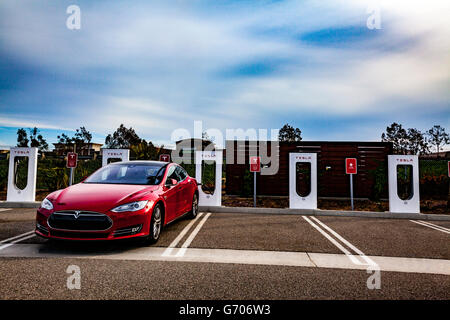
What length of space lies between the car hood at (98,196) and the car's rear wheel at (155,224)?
325 millimetres

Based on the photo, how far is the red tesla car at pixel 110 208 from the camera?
14.1ft

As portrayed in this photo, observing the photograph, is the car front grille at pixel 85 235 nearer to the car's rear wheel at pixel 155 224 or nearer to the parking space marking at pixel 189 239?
the car's rear wheel at pixel 155 224

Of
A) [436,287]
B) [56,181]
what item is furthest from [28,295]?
[56,181]

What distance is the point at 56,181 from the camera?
1360cm

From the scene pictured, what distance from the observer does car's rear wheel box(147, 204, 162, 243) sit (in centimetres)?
482

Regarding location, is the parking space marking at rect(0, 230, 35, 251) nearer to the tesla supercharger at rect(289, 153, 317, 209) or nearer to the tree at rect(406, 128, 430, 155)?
the tesla supercharger at rect(289, 153, 317, 209)

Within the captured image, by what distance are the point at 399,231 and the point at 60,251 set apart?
275 inches

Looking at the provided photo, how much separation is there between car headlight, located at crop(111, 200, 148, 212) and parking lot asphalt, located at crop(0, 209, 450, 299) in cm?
50

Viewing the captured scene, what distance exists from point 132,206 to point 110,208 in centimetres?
33

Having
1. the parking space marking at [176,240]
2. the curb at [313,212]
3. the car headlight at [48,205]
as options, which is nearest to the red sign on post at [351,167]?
the curb at [313,212]

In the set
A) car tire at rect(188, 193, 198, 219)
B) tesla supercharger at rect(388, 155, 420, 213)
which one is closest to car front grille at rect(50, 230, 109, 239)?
car tire at rect(188, 193, 198, 219)

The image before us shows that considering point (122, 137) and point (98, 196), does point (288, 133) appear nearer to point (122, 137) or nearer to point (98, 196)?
point (122, 137)

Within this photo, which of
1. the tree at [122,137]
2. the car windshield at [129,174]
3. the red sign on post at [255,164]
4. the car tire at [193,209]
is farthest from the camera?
the tree at [122,137]

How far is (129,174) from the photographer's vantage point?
5.88 m
